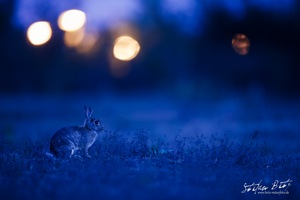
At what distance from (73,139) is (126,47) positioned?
30.0 meters

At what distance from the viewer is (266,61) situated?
2934cm

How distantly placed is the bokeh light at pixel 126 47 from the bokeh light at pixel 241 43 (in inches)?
454

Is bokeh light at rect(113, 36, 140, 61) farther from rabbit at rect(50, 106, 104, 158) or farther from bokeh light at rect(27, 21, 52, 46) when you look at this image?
rabbit at rect(50, 106, 104, 158)

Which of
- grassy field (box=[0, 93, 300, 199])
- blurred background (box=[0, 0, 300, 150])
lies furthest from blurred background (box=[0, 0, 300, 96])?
grassy field (box=[0, 93, 300, 199])

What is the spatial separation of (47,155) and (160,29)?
30.2 meters

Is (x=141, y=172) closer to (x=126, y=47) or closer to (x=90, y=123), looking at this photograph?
(x=90, y=123)

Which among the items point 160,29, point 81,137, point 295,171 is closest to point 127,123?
point 81,137

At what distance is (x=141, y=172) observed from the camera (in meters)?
8.83

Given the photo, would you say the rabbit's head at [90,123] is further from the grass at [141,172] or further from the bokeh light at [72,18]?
the bokeh light at [72,18]

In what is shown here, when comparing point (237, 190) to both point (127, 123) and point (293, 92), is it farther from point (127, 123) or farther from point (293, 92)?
point (293, 92)
